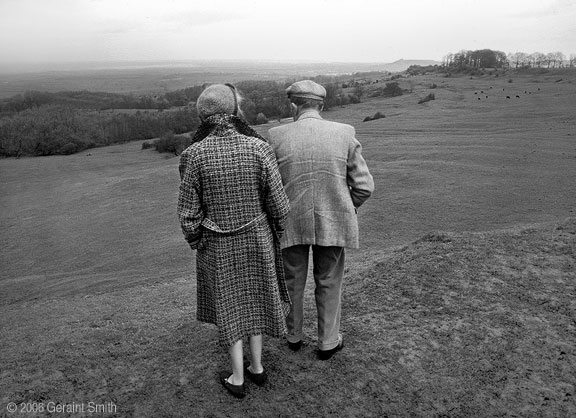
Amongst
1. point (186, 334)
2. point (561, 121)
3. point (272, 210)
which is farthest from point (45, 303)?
point (561, 121)

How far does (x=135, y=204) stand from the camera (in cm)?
1416

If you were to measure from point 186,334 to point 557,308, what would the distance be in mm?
→ 2895

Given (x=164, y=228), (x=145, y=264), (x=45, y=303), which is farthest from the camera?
(x=164, y=228)

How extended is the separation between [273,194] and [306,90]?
0.71m

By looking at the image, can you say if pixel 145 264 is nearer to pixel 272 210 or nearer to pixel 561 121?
pixel 272 210

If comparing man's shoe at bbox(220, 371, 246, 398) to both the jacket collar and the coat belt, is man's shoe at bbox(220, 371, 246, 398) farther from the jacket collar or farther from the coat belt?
the jacket collar

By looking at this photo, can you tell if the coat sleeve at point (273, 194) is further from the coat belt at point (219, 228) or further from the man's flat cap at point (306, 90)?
the man's flat cap at point (306, 90)

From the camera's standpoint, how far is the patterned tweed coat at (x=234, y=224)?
8.27ft

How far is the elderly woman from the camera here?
2518 millimetres

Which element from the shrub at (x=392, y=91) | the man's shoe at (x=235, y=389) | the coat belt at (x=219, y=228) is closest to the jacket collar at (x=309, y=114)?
the coat belt at (x=219, y=228)

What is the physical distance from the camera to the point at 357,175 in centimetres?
285

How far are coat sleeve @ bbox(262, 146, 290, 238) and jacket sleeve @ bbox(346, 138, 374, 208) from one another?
0.44 meters

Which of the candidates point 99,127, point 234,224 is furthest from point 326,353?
point 99,127

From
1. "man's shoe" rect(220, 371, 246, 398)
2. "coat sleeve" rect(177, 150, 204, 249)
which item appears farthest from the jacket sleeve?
"man's shoe" rect(220, 371, 246, 398)
